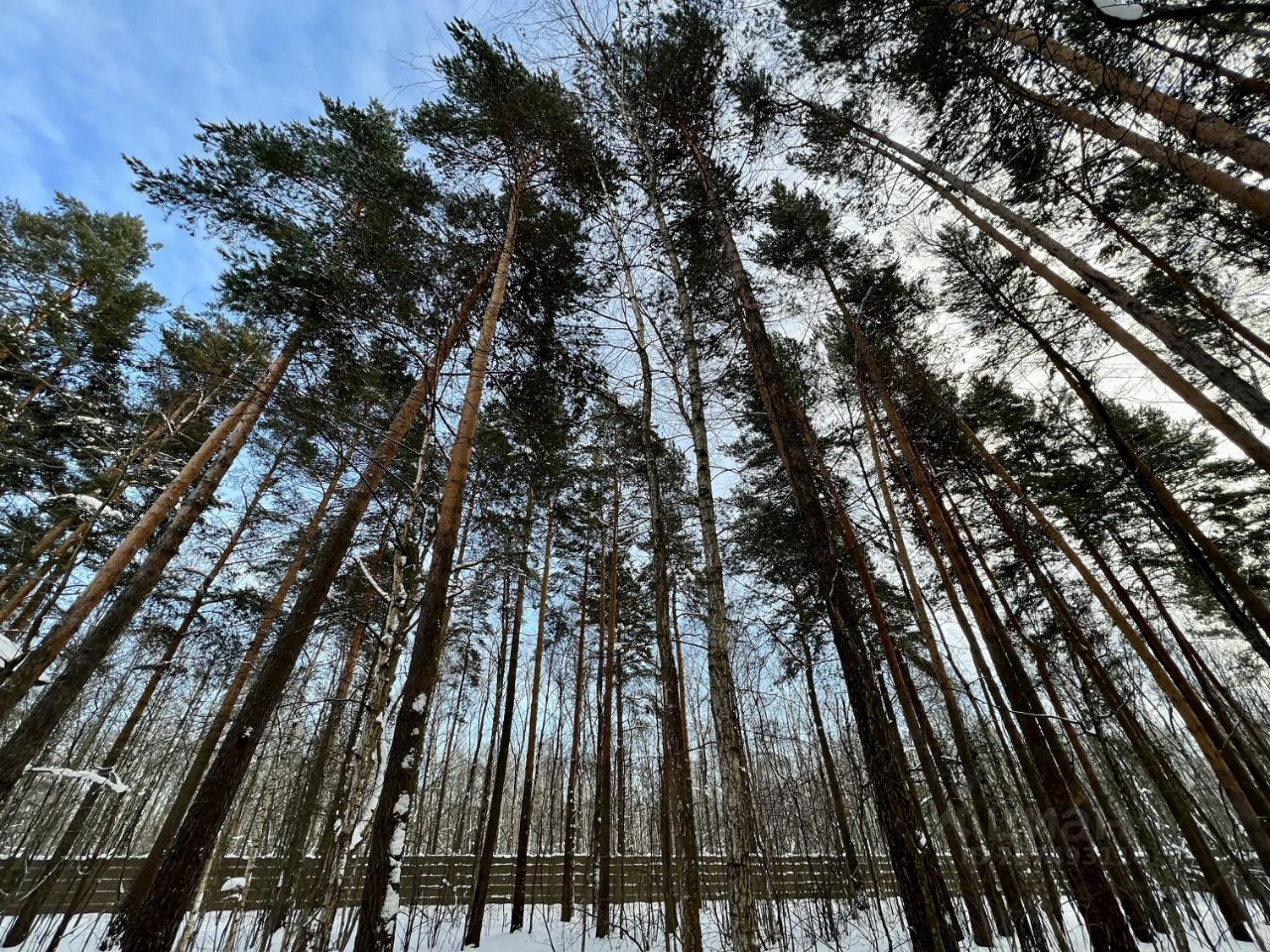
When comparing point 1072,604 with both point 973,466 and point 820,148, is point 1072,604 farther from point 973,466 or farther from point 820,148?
point 820,148

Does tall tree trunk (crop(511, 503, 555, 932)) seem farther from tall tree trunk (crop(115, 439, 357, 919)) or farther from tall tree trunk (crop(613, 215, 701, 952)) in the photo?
tall tree trunk (crop(613, 215, 701, 952))

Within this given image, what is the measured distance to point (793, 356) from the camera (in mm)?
7996

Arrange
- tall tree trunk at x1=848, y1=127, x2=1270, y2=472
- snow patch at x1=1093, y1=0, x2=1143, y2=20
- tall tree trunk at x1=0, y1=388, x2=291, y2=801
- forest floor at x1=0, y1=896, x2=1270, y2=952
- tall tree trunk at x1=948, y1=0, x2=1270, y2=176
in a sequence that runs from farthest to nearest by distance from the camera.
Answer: forest floor at x1=0, y1=896, x2=1270, y2=952 < tall tree trunk at x1=0, y1=388, x2=291, y2=801 < tall tree trunk at x1=848, y1=127, x2=1270, y2=472 < tall tree trunk at x1=948, y1=0, x2=1270, y2=176 < snow patch at x1=1093, y1=0, x2=1143, y2=20

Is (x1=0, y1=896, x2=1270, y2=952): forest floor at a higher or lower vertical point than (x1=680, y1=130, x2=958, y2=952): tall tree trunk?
lower

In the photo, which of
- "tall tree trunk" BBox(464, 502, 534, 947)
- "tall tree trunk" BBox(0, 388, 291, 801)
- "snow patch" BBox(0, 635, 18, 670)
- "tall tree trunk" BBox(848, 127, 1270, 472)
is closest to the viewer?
"tall tree trunk" BBox(848, 127, 1270, 472)

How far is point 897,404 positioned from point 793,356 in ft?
7.42

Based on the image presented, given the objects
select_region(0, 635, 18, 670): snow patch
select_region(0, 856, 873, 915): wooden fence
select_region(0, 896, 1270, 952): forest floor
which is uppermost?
select_region(0, 635, 18, 670): snow patch

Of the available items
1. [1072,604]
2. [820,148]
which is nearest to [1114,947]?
[1072,604]

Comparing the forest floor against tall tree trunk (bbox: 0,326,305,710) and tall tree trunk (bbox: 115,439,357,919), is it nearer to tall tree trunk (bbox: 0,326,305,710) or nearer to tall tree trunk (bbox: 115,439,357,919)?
tall tree trunk (bbox: 115,439,357,919)

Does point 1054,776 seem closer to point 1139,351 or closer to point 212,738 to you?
point 1139,351

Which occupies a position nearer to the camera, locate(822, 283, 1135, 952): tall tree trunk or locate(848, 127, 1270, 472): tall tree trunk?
locate(848, 127, 1270, 472): tall tree trunk

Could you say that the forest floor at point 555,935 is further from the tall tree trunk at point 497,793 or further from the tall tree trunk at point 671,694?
the tall tree trunk at point 671,694

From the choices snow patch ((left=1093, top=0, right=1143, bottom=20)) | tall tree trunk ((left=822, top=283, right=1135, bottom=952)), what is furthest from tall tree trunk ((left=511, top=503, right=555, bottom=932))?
snow patch ((left=1093, top=0, right=1143, bottom=20))

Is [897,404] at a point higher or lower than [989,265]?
lower
